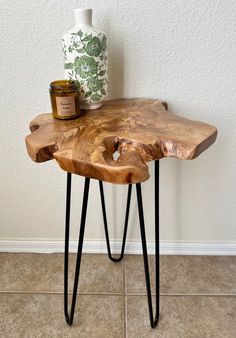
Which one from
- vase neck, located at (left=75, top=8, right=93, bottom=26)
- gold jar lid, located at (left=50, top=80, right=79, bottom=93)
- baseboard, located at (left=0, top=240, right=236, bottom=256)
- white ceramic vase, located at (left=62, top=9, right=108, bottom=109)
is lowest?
baseboard, located at (left=0, top=240, right=236, bottom=256)

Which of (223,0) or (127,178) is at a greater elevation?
(223,0)

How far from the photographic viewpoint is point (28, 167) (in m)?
1.04

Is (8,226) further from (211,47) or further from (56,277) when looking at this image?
(211,47)

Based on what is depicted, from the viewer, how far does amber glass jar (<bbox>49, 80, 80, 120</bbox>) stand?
2.34ft

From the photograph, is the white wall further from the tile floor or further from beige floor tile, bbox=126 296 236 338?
beige floor tile, bbox=126 296 236 338

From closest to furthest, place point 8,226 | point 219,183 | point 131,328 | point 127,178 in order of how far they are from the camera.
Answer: point 127,178 → point 131,328 → point 219,183 → point 8,226

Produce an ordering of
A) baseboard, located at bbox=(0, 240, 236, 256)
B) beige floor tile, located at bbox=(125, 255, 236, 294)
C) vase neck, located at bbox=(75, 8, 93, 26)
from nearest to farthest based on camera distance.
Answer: vase neck, located at bbox=(75, 8, 93, 26), beige floor tile, located at bbox=(125, 255, 236, 294), baseboard, located at bbox=(0, 240, 236, 256)

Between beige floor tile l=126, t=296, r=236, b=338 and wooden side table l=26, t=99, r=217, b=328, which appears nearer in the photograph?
wooden side table l=26, t=99, r=217, b=328

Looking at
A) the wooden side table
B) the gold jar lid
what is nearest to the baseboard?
the wooden side table

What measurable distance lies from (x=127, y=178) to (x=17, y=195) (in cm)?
68

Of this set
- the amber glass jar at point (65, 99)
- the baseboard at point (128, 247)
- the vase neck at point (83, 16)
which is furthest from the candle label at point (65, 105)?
the baseboard at point (128, 247)

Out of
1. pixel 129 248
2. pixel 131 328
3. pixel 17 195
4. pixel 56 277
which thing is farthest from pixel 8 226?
pixel 131 328

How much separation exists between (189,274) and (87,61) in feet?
2.76

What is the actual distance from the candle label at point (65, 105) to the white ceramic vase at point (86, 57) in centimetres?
6
